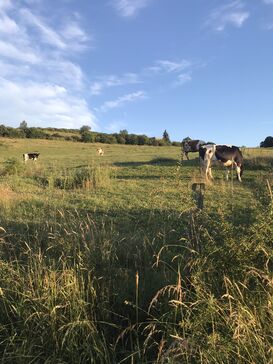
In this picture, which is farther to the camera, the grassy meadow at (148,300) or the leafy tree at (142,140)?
the leafy tree at (142,140)

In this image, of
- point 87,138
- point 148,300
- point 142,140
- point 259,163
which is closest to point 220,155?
point 259,163

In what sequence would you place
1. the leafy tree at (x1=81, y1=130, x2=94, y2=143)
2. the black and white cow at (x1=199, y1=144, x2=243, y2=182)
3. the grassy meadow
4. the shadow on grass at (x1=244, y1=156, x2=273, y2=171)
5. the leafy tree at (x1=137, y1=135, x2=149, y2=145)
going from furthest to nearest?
the leafy tree at (x1=81, y1=130, x2=94, y2=143) < the leafy tree at (x1=137, y1=135, x2=149, y2=145) < the shadow on grass at (x1=244, y1=156, x2=273, y2=171) < the black and white cow at (x1=199, y1=144, x2=243, y2=182) < the grassy meadow

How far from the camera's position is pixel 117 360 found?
13.3 ft

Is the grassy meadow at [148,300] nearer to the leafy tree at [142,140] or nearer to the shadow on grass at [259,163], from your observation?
the shadow on grass at [259,163]

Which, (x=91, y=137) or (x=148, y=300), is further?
(x=91, y=137)

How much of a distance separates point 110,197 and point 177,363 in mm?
8528

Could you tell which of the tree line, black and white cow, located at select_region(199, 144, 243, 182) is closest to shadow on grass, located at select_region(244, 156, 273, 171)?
black and white cow, located at select_region(199, 144, 243, 182)

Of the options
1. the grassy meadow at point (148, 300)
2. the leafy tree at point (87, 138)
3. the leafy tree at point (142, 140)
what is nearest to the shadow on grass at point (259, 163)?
the grassy meadow at point (148, 300)

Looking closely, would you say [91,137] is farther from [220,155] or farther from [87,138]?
[220,155]

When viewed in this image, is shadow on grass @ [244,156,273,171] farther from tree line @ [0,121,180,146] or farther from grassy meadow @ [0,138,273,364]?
tree line @ [0,121,180,146]

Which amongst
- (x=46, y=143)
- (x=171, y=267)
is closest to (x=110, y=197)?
(x=171, y=267)

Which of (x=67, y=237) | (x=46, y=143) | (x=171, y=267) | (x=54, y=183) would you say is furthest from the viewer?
(x=46, y=143)

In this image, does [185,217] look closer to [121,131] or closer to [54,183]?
[54,183]

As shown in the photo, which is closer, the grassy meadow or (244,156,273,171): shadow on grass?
the grassy meadow
